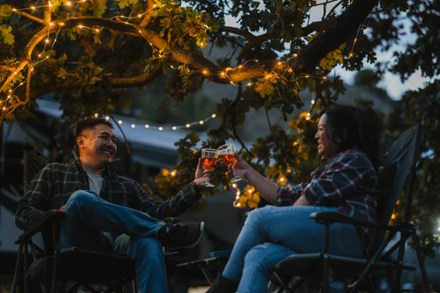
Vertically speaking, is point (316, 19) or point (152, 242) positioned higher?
point (316, 19)

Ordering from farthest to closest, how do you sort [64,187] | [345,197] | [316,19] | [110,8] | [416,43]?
[416,43]
[110,8]
[316,19]
[64,187]
[345,197]

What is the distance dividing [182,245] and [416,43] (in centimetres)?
467

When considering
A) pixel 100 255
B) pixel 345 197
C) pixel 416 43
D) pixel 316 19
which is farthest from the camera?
pixel 416 43

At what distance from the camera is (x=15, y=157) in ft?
37.6

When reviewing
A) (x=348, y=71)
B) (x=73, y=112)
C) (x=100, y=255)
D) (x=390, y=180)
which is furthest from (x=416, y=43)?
(x=100, y=255)

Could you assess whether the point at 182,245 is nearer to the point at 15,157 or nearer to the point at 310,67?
the point at 310,67

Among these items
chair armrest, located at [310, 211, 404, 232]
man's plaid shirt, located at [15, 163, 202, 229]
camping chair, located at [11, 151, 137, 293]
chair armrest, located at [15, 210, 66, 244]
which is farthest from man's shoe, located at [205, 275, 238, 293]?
man's plaid shirt, located at [15, 163, 202, 229]

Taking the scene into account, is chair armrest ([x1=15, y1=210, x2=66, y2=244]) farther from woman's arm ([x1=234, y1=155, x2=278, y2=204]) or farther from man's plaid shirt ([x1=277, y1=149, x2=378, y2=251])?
man's plaid shirt ([x1=277, y1=149, x2=378, y2=251])

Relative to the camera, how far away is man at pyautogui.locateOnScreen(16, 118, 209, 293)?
5.04m

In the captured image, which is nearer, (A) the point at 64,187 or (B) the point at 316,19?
(A) the point at 64,187

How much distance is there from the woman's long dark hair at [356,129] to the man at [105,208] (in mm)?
837

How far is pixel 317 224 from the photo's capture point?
4551 millimetres

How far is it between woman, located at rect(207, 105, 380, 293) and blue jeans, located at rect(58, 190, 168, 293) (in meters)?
0.53

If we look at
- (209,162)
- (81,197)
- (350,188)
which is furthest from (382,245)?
(81,197)
